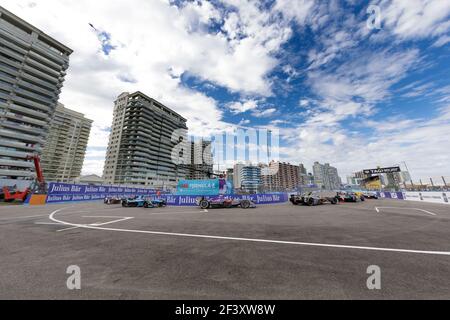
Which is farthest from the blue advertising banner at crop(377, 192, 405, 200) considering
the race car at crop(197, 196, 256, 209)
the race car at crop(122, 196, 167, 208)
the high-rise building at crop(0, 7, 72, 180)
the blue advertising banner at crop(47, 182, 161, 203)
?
the high-rise building at crop(0, 7, 72, 180)

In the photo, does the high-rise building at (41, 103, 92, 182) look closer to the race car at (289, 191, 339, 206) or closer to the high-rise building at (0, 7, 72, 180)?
the high-rise building at (0, 7, 72, 180)

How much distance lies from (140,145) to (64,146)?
65.1 meters

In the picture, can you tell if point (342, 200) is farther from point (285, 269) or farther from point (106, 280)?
point (106, 280)

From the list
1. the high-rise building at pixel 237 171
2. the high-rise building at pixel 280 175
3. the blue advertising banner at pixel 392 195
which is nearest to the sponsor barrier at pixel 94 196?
the blue advertising banner at pixel 392 195

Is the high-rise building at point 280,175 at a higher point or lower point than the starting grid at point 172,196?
higher

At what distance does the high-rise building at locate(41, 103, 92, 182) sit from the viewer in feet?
340

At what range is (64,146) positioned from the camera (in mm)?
111250

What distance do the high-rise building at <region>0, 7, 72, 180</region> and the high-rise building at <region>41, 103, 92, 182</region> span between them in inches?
1528

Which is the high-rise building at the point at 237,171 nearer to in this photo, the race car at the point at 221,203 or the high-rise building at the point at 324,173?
the high-rise building at the point at 324,173

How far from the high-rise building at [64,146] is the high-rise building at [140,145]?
28.3 m

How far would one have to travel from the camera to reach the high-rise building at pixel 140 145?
86331 millimetres

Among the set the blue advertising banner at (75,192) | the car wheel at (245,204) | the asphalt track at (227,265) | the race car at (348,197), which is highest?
the blue advertising banner at (75,192)
